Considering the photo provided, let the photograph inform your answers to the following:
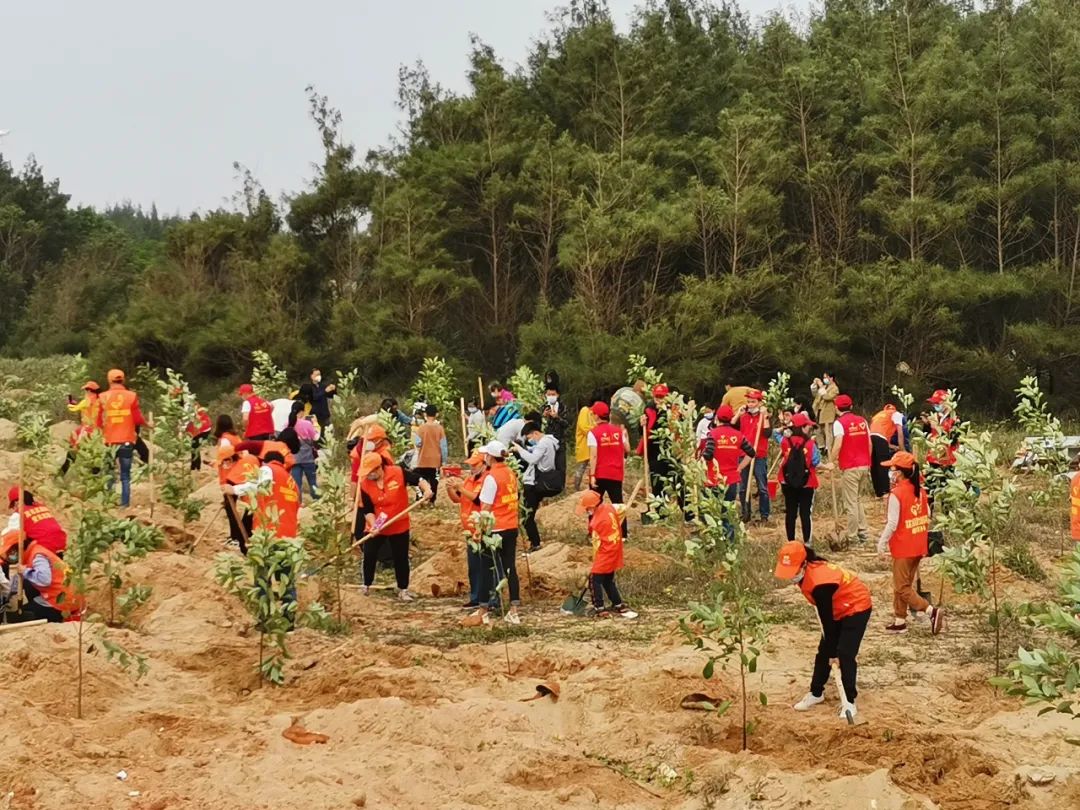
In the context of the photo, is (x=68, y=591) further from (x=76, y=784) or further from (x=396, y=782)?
(x=396, y=782)

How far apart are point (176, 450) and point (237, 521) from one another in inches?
147

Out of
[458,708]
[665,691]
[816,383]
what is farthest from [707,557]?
[816,383]

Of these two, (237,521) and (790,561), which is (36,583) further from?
(790,561)

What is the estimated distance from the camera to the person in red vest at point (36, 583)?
10.0m

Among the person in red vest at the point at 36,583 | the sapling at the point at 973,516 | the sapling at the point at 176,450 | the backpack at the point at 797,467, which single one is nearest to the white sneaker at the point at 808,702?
the sapling at the point at 973,516

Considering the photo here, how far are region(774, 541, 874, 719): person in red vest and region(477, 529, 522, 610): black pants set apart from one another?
3379mm

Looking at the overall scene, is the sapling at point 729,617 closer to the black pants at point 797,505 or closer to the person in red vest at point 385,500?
the person in red vest at point 385,500

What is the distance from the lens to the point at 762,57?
33.1m

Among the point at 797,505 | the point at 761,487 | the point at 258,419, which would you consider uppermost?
the point at 258,419

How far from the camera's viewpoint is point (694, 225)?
29.5 m

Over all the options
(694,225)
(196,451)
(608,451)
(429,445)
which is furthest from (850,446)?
(694,225)

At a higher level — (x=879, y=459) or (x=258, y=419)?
(x=258, y=419)

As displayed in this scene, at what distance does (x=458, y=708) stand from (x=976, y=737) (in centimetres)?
344

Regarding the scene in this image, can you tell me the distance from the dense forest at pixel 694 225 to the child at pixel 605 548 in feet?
53.6
